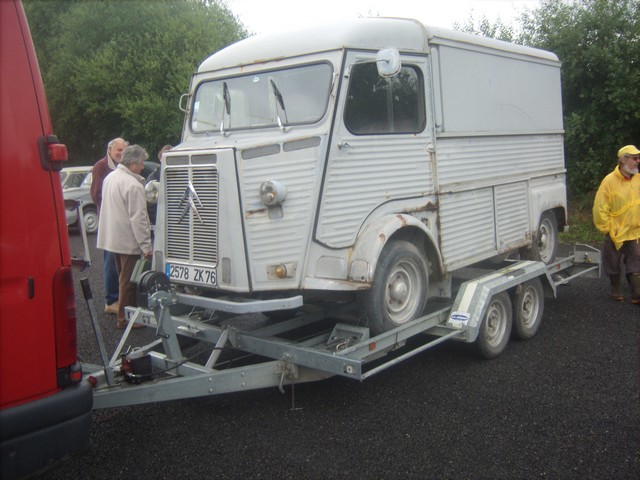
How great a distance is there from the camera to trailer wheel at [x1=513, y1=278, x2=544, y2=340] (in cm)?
593

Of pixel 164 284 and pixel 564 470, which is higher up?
pixel 164 284

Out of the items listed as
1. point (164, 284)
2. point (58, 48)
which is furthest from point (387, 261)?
point (58, 48)

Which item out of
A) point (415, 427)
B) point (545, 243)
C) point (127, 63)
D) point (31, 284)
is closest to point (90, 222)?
point (127, 63)

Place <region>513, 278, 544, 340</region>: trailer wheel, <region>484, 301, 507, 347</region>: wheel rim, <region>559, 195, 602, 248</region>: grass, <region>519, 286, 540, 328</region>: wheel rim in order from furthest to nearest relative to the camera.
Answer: <region>559, 195, 602, 248</region>: grass
<region>519, 286, 540, 328</region>: wheel rim
<region>513, 278, 544, 340</region>: trailer wheel
<region>484, 301, 507, 347</region>: wheel rim

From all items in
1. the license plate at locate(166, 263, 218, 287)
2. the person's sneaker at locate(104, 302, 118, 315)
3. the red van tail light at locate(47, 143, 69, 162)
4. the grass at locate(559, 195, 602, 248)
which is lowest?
the grass at locate(559, 195, 602, 248)

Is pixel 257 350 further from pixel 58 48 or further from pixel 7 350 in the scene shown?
pixel 58 48

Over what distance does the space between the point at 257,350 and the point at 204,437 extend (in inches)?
28.0

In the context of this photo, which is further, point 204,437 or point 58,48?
point 58,48

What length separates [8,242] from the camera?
276cm

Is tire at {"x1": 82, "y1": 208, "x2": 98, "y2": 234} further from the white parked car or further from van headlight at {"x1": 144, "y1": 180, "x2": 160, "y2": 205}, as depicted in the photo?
van headlight at {"x1": 144, "y1": 180, "x2": 160, "y2": 205}

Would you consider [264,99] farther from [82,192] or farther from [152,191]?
[82,192]

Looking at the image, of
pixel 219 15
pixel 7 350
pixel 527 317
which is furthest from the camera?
pixel 219 15

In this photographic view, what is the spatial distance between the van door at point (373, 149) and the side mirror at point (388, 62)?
210mm

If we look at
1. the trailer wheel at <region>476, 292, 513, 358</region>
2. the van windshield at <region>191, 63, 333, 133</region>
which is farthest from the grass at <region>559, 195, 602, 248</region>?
the van windshield at <region>191, 63, 333, 133</region>
